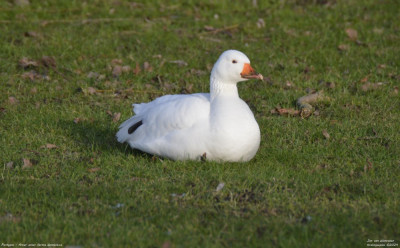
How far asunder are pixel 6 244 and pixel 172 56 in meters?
5.70

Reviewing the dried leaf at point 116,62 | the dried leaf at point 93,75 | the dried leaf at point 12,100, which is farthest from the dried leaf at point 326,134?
the dried leaf at point 12,100

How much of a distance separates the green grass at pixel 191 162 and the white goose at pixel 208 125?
0.16 m

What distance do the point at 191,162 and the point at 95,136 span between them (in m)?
1.50

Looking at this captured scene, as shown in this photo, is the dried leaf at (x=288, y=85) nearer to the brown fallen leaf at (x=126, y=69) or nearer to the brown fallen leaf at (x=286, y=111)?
the brown fallen leaf at (x=286, y=111)

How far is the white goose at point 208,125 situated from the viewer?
5867mm

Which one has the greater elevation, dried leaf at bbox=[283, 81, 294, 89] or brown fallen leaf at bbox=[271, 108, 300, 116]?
dried leaf at bbox=[283, 81, 294, 89]

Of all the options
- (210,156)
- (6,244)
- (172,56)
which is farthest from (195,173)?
(172,56)

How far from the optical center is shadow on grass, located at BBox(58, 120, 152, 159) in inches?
262

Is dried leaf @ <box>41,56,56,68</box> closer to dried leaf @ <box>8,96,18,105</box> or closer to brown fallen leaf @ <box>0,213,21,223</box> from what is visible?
dried leaf @ <box>8,96,18,105</box>

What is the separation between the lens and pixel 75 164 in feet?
20.1

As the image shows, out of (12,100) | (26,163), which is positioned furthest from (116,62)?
(26,163)

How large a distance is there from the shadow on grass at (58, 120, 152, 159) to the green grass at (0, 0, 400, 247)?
0.02 meters

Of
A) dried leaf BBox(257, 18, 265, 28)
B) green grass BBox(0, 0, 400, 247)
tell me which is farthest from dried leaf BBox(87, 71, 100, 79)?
dried leaf BBox(257, 18, 265, 28)

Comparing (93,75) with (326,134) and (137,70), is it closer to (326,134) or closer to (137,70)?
(137,70)
